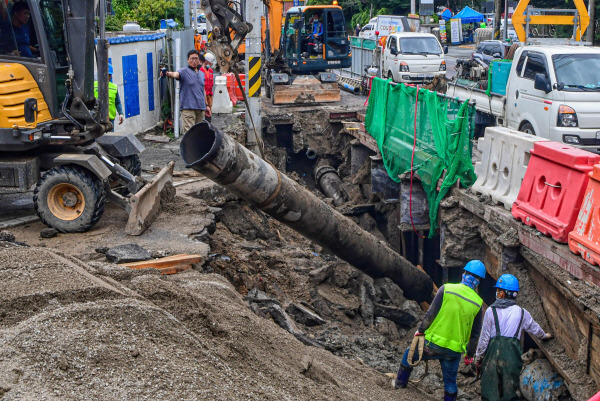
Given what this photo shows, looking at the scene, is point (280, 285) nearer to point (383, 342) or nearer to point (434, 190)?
point (383, 342)

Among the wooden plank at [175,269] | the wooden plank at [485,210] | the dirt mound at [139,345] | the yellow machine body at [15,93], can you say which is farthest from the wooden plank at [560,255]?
the yellow machine body at [15,93]

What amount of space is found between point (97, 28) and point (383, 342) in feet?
18.3

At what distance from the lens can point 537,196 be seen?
26.0ft

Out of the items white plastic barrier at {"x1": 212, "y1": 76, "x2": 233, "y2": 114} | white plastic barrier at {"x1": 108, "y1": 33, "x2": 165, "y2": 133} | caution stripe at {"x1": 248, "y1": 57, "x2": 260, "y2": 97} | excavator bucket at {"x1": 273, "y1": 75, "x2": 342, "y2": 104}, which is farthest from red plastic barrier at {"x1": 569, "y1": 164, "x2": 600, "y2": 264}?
excavator bucket at {"x1": 273, "y1": 75, "x2": 342, "y2": 104}

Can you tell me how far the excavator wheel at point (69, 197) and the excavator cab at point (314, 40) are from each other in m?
14.0

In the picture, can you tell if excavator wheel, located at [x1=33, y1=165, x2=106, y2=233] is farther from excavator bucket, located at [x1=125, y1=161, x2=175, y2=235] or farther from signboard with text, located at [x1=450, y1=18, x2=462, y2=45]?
signboard with text, located at [x1=450, y1=18, x2=462, y2=45]

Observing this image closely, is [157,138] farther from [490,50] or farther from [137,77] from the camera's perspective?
[490,50]

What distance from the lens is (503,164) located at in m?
9.05

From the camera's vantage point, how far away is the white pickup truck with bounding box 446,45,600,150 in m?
11.7

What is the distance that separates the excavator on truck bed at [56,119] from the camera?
8.47 m

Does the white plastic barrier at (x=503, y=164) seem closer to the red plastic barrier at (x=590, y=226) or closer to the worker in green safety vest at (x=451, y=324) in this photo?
the red plastic barrier at (x=590, y=226)

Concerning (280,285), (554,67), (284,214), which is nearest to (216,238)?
(280,285)

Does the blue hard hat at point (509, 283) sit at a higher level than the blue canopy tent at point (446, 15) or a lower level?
lower

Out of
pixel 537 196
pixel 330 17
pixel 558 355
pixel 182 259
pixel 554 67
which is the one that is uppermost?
pixel 330 17
